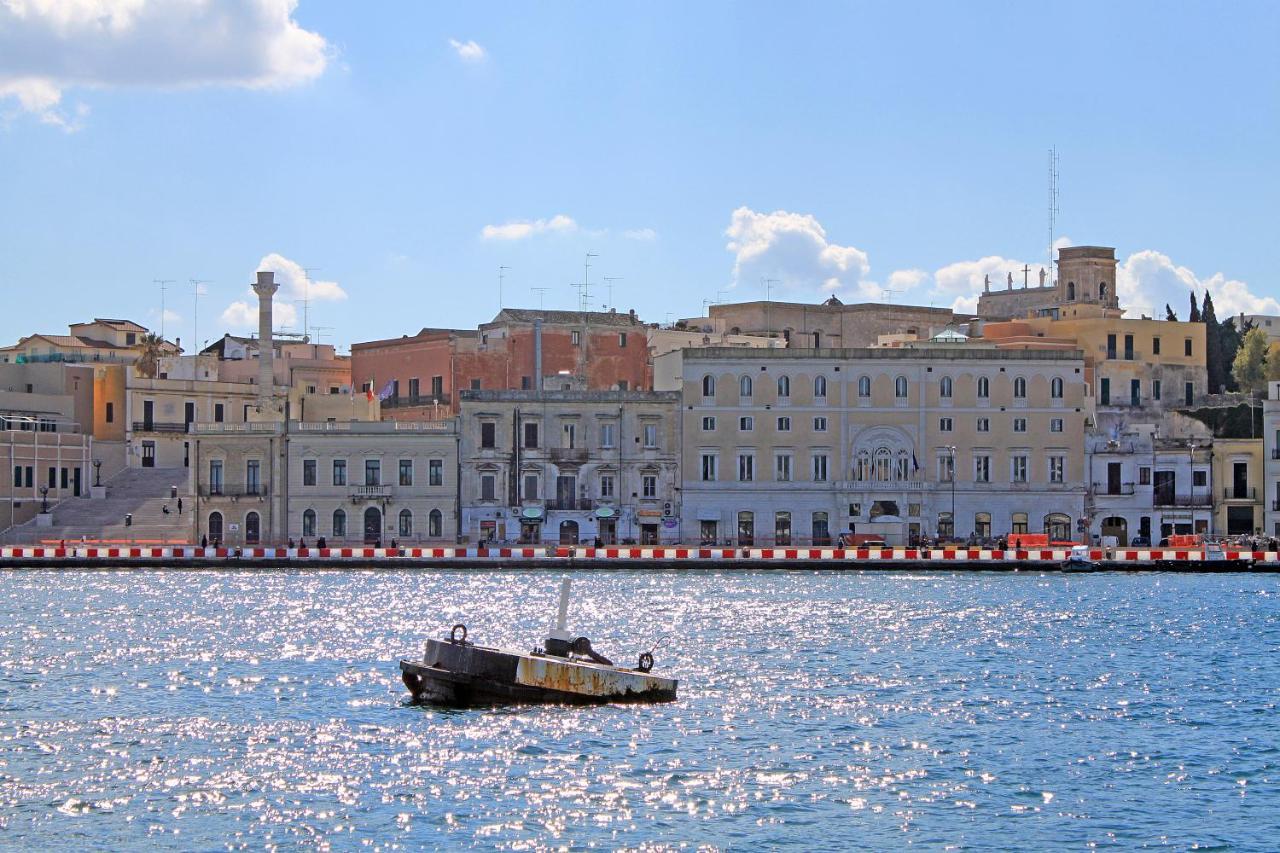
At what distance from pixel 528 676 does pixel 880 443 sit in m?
51.1

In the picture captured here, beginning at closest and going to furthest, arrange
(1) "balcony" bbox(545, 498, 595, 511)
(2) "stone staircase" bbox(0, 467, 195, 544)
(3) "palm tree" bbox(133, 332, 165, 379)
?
(2) "stone staircase" bbox(0, 467, 195, 544)
(1) "balcony" bbox(545, 498, 595, 511)
(3) "palm tree" bbox(133, 332, 165, 379)

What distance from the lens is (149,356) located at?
101375 mm

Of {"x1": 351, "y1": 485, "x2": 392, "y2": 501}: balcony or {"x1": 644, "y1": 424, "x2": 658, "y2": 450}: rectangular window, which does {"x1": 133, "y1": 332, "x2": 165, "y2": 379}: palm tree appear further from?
{"x1": 644, "y1": 424, "x2": 658, "y2": 450}: rectangular window

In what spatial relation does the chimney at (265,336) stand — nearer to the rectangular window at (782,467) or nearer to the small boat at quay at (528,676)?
the rectangular window at (782,467)

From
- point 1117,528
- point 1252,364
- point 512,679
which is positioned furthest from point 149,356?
point 512,679

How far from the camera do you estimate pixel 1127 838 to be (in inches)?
1081

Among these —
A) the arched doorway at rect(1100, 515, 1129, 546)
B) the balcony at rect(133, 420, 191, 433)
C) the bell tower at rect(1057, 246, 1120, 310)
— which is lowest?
the arched doorway at rect(1100, 515, 1129, 546)

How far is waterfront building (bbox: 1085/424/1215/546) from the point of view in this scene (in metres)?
88.2

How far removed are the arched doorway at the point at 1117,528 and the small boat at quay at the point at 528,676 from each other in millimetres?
53311

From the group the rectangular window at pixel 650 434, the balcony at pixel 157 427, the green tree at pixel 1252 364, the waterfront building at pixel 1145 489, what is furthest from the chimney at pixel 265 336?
the green tree at pixel 1252 364

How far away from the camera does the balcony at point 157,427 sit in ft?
312

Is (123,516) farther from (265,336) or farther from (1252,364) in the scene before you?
(1252,364)

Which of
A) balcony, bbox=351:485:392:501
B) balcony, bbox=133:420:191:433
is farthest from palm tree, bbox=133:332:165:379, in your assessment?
balcony, bbox=351:485:392:501

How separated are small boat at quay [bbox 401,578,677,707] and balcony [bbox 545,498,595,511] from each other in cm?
4719
